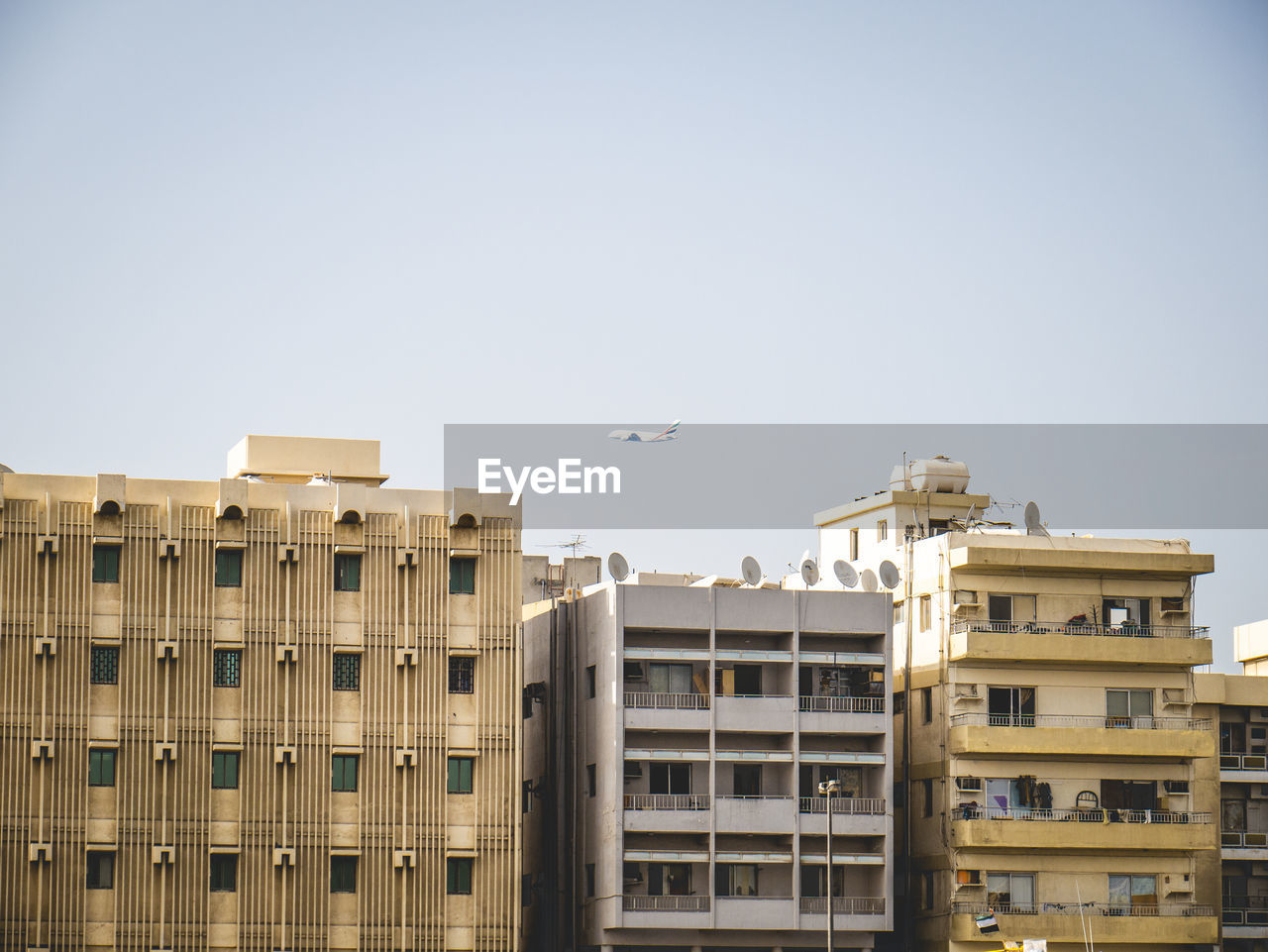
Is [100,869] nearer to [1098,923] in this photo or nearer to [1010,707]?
[1010,707]

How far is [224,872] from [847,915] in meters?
21.5

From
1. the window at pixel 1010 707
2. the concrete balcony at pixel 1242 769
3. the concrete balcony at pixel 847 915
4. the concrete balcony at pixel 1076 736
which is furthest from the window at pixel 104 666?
the concrete balcony at pixel 1242 769

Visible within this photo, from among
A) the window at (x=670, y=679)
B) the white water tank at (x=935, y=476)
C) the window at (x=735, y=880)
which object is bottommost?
the window at (x=735, y=880)

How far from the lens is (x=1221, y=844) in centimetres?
8600

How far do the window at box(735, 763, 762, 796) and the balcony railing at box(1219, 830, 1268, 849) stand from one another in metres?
20.0

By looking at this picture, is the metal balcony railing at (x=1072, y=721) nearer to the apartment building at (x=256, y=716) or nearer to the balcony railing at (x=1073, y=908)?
the balcony railing at (x=1073, y=908)

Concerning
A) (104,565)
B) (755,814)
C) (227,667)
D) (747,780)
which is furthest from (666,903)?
(104,565)

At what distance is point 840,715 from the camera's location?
79000 millimetres

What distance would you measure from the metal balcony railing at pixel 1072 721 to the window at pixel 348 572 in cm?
2222

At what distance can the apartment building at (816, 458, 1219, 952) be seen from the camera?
79.4m

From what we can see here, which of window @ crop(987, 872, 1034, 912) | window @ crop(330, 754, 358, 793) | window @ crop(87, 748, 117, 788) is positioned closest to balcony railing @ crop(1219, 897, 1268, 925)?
window @ crop(987, 872, 1034, 912)

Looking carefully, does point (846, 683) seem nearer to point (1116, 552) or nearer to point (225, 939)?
point (1116, 552)

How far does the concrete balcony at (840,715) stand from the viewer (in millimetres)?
78750

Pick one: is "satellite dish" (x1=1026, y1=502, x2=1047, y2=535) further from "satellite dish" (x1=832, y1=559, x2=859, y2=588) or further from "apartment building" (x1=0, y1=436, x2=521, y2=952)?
"apartment building" (x1=0, y1=436, x2=521, y2=952)
